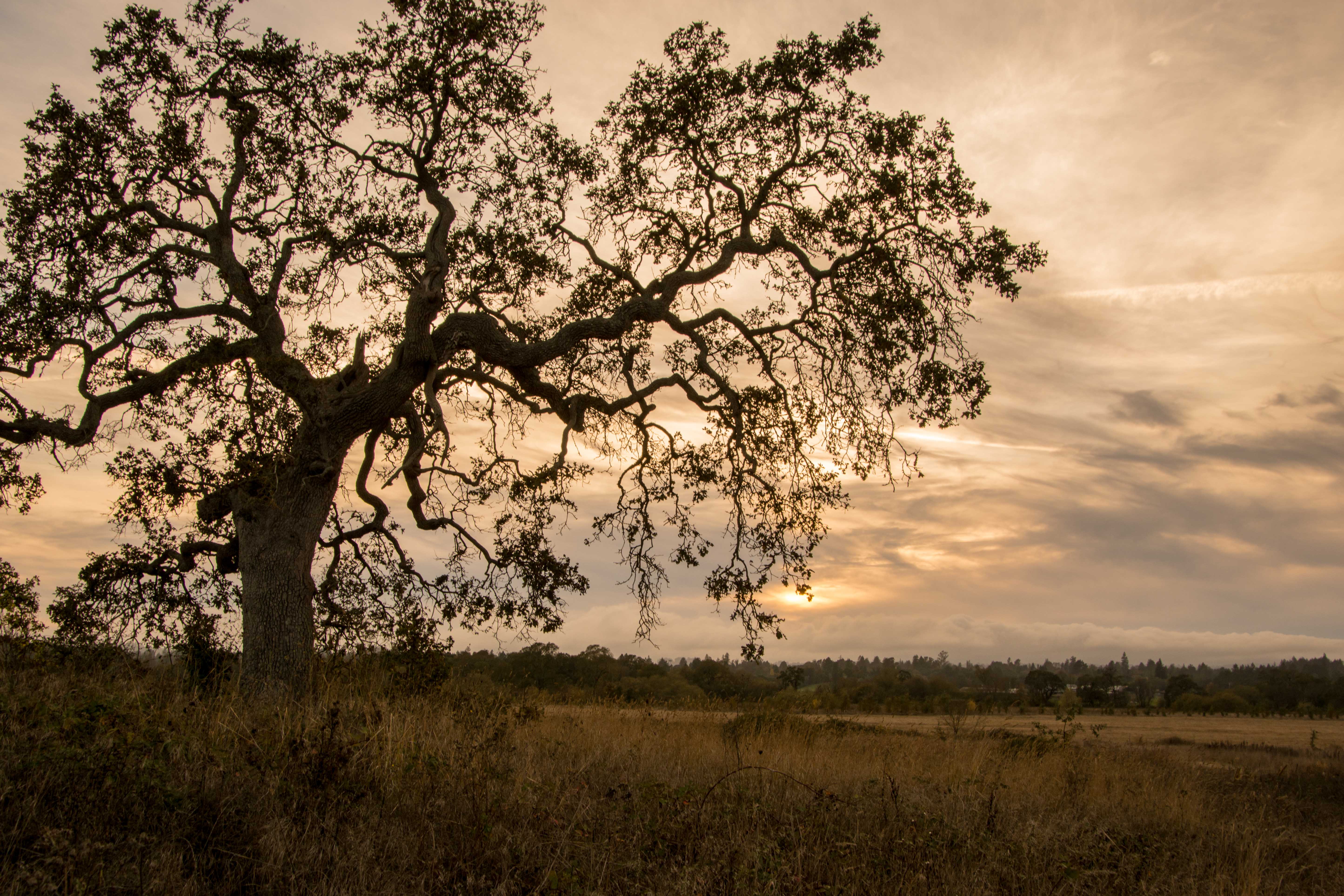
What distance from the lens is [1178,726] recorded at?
33.1 meters

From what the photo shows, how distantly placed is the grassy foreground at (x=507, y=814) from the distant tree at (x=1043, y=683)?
85.0 feet

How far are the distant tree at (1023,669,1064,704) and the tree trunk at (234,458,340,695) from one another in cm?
2810

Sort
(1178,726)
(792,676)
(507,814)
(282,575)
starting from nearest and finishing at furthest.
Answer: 1. (507,814)
2. (282,575)
3. (792,676)
4. (1178,726)

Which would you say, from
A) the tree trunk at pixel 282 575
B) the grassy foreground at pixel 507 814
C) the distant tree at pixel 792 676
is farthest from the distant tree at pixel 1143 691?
the tree trunk at pixel 282 575

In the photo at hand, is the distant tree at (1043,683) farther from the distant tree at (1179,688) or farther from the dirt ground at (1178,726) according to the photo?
the distant tree at (1179,688)

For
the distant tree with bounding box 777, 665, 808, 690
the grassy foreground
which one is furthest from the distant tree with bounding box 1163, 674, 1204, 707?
the grassy foreground

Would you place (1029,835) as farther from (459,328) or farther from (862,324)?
(459,328)

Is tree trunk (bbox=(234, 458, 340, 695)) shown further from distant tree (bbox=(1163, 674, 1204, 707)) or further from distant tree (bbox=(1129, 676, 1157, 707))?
distant tree (bbox=(1163, 674, 1204, 707))

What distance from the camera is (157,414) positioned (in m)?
11.7

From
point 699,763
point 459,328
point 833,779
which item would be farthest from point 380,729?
point 459,328

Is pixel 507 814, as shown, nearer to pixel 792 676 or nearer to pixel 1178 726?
pixel 792 676

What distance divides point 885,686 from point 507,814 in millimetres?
33585

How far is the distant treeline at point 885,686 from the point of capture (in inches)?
491

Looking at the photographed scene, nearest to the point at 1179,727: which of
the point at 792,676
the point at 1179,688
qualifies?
the point at 792,676
